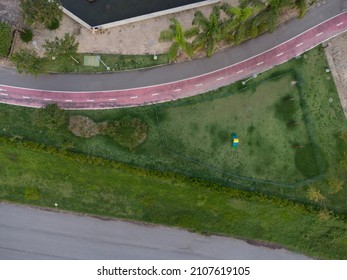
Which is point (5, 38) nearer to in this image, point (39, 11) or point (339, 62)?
point (39, 11)

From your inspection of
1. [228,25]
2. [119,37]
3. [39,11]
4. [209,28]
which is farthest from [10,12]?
[228,25]

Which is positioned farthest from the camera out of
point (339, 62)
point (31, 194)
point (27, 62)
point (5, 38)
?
point (339, 62)

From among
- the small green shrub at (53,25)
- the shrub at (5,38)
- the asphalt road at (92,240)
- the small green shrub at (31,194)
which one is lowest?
the asphalt road at (92,240)

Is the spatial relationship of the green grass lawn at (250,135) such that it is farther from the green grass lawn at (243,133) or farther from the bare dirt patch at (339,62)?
the bare dirt patch at (339,62)

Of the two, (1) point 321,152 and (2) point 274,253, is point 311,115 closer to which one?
(1) point 321,152

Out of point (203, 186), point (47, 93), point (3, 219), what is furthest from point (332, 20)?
point (3, 219)

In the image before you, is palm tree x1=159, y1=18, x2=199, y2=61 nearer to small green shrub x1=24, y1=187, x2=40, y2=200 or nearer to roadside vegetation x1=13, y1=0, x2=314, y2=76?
roadside vegetation x1=13, y1=0, x2=314, y2=76

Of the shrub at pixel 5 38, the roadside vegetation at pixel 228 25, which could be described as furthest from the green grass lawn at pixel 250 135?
the shrub at pixel 5 38
